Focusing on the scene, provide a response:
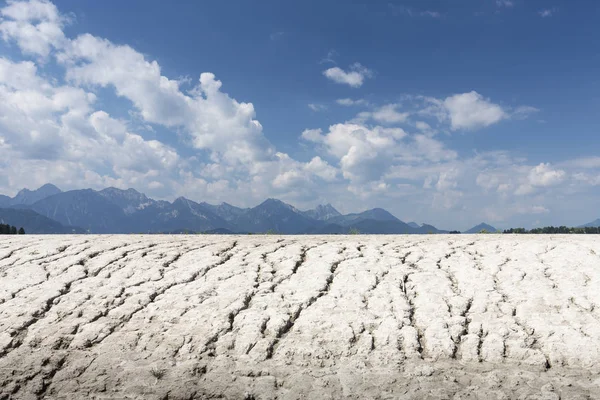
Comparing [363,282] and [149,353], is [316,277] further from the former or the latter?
[149,353]

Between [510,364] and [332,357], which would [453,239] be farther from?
[332,357]

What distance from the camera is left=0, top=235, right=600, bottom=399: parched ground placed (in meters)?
8.07

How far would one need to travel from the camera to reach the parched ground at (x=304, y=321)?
26.5 feet

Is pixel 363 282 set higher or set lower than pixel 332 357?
higher

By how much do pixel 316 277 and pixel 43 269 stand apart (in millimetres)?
8765

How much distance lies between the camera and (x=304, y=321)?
10109mm

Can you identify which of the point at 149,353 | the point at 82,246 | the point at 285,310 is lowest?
the point at 149,353

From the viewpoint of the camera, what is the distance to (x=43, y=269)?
13.6 metres

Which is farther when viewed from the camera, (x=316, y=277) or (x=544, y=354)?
(x=316, y=277)

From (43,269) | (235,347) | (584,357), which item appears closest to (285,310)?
(235,347)

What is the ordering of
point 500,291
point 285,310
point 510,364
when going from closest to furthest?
point 510,364, point 285,310, point 500,291

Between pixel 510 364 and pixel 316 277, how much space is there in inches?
215

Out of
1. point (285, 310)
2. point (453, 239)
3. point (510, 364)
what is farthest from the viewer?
point (453, 239)

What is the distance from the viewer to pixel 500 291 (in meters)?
11.5
